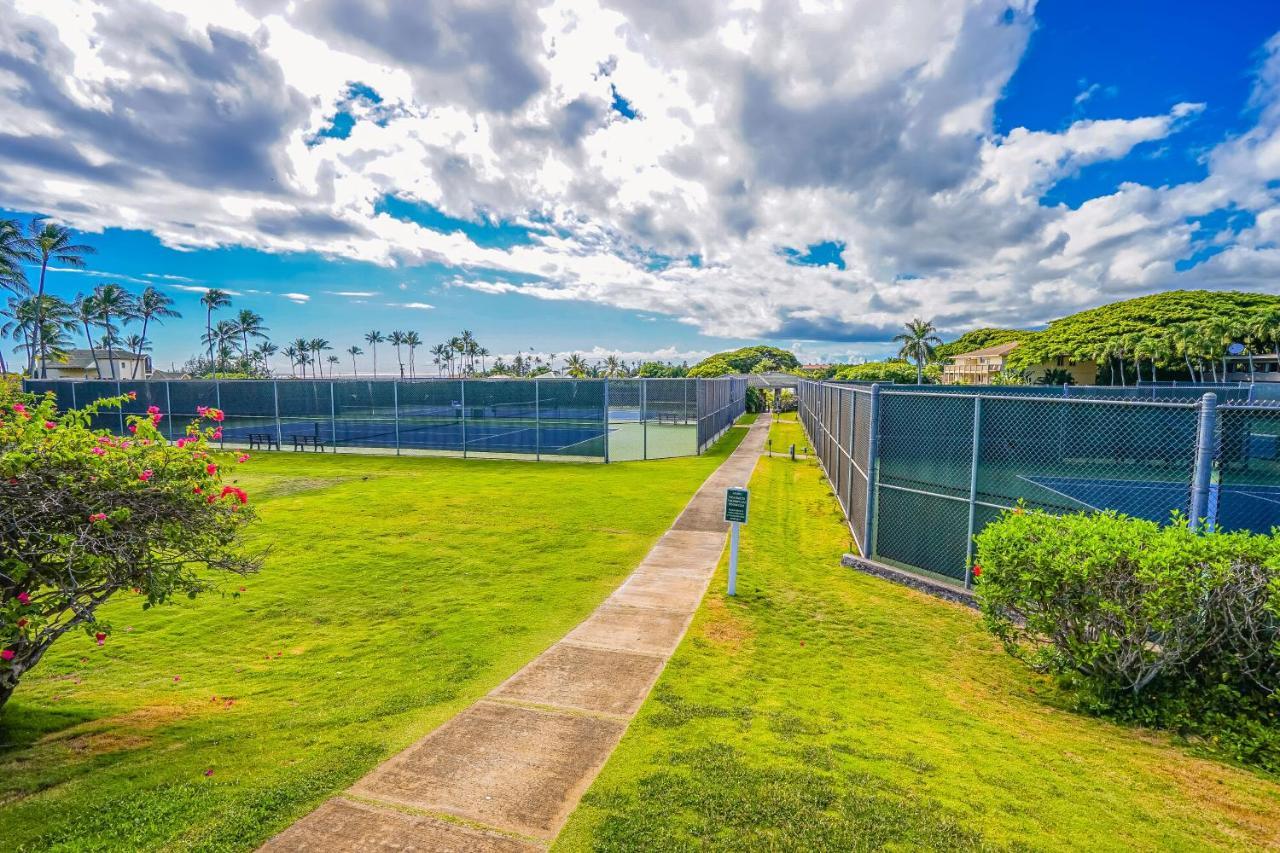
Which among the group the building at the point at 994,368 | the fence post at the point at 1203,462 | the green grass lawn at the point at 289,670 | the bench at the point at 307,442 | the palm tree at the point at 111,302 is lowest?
the green grass lawn at the point at 289,670

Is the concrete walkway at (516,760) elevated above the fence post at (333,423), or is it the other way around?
the fence post at (333,423)

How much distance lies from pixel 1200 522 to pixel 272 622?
9.57 meters

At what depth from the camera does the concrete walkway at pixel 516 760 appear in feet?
10.5

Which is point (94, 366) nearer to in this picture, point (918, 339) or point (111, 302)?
point (111, 302)

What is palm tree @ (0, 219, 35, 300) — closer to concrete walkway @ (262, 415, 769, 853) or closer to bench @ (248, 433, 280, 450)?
bench @ (248, 433, 280, 450)

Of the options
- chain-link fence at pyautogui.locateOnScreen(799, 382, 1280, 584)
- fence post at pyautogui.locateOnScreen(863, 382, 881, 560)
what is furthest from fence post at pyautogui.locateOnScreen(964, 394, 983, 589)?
fence post at pyautogui.locateOnScreen(863, 382, 881, 560)

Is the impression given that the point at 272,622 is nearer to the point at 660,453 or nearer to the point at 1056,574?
the point at 1056,574

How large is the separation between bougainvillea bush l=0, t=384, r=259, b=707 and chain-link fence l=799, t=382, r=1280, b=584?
24.2ft

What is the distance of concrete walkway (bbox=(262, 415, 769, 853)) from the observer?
320 cm

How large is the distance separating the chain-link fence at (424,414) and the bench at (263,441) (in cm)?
4

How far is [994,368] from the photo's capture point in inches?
3236

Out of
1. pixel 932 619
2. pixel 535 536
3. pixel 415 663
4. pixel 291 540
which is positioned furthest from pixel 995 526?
pixel 291 540

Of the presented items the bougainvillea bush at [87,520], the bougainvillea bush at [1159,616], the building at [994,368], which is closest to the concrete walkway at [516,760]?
the bougainvillea bush at [87,520]

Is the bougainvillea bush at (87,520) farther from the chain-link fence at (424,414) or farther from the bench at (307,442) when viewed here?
the bench at (307,442)
